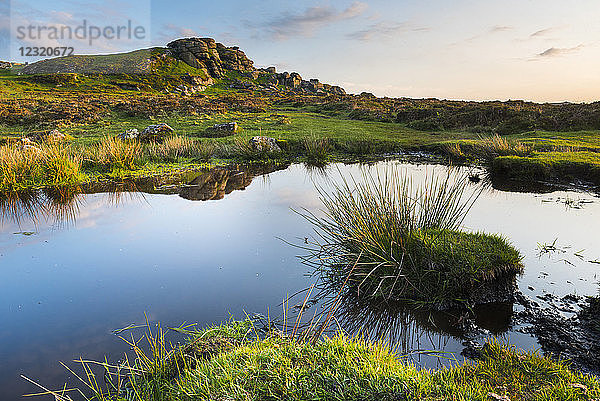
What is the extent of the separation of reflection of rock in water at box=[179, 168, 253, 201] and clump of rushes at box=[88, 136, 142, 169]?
9.51 feet

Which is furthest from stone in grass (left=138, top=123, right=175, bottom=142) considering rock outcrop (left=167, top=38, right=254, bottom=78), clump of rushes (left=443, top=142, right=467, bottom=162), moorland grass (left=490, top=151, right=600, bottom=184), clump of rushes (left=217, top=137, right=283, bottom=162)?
rock outcrop (left=167, top=38, right=254, bottom=78)

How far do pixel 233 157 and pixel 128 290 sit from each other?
538 inches

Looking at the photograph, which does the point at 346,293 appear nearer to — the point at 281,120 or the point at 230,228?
the point at 230,228

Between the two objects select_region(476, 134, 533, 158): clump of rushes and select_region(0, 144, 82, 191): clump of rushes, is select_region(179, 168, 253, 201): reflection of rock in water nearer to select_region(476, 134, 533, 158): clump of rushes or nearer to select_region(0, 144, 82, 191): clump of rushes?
select_region(0, 144, 82, 191): clump of rushes

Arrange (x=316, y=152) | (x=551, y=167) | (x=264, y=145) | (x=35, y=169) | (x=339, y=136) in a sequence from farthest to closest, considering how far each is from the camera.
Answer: (x=339, y=136), (x=264, y=145), (x=316, y=152), (x=551, y=167), (x=35, y=169)

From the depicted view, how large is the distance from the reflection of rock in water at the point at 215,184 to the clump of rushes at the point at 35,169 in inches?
150

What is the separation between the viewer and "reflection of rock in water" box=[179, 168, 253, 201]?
457 inches

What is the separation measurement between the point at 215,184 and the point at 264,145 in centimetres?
619

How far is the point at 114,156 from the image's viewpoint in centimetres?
1439

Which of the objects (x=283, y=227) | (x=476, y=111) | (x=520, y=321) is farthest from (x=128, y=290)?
(x=476, y=111)

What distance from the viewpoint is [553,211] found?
9391mm

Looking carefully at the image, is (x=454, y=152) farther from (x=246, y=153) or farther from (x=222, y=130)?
(x=222, y=130)

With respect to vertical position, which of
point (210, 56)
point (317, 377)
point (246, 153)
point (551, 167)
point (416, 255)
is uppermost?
point (210, 56)

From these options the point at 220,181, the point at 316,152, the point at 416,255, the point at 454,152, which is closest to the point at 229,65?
the point at 316,152
